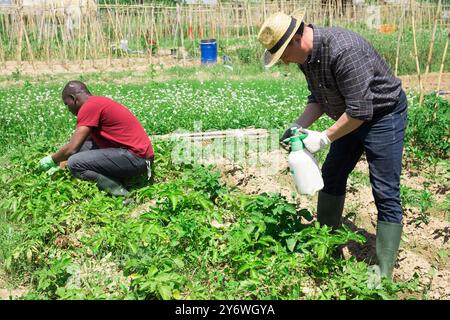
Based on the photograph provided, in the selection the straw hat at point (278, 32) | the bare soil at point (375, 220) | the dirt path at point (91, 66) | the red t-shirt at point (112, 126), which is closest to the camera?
the straw hat at point (278, 32)

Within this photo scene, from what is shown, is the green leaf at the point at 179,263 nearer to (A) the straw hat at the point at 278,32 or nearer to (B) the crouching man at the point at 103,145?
(A) the straw hat at the point at 278,32

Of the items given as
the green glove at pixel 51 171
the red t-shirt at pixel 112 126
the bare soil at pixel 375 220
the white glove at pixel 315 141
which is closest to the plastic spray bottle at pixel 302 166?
the white glove at pixel 315 141

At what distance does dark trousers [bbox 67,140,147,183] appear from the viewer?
4.21 metres

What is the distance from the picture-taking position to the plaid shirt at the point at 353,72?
8.79ft

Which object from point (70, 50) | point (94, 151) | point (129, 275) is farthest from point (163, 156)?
point (70, 50)

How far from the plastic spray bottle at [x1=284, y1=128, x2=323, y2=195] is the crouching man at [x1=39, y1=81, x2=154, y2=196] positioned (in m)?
1.78

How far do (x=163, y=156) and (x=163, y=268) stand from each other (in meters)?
2.12

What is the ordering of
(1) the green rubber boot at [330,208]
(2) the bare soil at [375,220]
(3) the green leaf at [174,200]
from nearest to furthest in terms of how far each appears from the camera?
(2) the bare soil at [375,220] → (1) the green rubber boot at [330,208] → (3) the green leaf at [174,200]

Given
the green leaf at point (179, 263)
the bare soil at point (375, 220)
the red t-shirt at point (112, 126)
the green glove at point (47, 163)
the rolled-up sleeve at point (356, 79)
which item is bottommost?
the bare soil at point (375, 220)

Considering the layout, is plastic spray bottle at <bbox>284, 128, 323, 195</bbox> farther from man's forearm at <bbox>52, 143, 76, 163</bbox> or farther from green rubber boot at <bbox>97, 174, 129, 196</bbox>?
man's forearm at <bbox>52, 143, 76, 163</bbox>

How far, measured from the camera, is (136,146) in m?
4.31

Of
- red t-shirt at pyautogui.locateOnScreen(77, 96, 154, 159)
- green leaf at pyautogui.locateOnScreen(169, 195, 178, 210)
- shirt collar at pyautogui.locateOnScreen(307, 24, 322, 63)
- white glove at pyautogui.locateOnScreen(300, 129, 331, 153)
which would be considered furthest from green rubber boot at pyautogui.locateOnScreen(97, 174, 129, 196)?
shirt collar at pyautogui.locateOnScreen(307, 24, 322, 63)

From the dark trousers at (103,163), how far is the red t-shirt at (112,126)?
0.24 feet

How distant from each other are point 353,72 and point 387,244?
104cm
